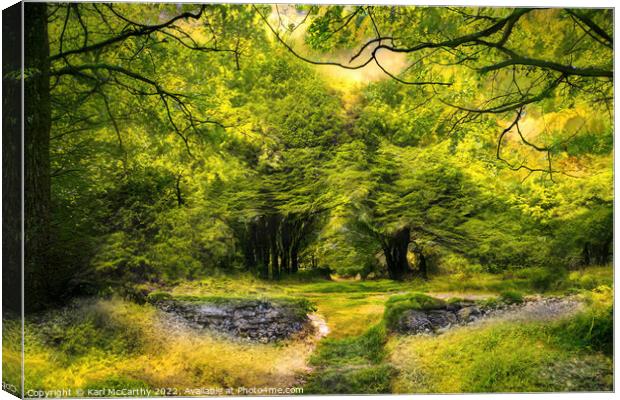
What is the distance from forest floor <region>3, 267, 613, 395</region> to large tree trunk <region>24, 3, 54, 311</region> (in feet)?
1.23

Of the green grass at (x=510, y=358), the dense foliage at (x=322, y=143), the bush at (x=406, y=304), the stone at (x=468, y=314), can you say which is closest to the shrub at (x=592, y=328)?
the green grass at (x=510, y=358)

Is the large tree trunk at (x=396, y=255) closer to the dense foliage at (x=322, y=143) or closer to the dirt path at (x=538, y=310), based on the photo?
the dense foliage at (x=322, y=143)

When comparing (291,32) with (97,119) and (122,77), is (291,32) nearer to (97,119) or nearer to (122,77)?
(122,77)

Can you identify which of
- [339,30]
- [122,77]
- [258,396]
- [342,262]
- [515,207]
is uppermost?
[339,30]

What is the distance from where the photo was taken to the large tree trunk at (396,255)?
5.96 meters

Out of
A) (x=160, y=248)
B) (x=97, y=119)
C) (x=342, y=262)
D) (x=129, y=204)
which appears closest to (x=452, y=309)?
(x=342, y=262)

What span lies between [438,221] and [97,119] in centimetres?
348

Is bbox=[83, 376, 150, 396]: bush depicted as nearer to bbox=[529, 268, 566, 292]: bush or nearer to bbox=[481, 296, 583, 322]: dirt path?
bbox=[481, 296, 583, 322]: dirt path

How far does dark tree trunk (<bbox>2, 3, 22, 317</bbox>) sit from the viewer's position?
546cm

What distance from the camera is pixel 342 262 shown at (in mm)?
5980

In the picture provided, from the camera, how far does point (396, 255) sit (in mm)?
5969

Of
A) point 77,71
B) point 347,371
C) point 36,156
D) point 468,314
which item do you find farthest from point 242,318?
point 77,71

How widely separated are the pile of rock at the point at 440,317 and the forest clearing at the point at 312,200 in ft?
0.08

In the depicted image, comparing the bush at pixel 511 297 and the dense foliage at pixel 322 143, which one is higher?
the dense foliage at pixel 322 143
